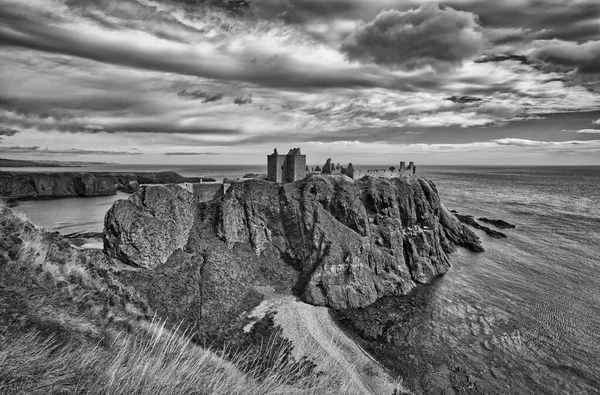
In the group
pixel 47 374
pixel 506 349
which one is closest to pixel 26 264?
pixel 47 374

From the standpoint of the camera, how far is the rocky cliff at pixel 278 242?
33500 millimetres

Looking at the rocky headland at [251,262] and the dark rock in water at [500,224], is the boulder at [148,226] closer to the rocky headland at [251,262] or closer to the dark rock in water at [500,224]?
the rocky headland at [251,262]

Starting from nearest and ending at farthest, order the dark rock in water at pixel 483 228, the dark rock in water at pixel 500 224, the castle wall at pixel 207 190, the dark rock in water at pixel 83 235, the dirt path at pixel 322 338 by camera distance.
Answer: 1. the dirt path at pixel 322 338
2. the castle wall at pixel 207 190
3. the dark rock in water at pixel 83 235
4. the dark rock in water at pixel 483 228
5. the dark rock in water at pixel 500 224

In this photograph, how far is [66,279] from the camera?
11688 millimetres

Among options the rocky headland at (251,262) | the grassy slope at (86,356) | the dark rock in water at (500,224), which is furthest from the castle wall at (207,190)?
the dark rock in water at (500,224)

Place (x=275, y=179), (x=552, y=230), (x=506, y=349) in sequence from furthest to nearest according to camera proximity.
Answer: (x=552, y=230) → (x=275, y=179) → (x=506, y=349)

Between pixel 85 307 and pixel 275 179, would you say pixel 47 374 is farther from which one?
pixel 275 179

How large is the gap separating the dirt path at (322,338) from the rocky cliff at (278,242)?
2.16m

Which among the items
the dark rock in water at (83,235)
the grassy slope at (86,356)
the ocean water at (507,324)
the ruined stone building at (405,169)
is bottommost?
the ocean water at (507,324)

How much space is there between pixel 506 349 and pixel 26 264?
117 ft

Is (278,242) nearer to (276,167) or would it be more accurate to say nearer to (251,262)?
(251,262)

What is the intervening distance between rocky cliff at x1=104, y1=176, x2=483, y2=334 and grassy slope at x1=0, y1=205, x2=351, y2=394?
Answer: 21777mm

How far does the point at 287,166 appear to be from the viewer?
180 ft

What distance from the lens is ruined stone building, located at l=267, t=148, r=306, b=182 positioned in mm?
53469
